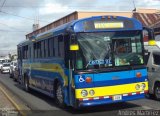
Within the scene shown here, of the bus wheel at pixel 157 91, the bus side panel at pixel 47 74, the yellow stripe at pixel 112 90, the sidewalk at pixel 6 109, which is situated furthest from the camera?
Answer: the bus wheel at pixel 157 91

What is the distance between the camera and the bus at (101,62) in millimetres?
11039

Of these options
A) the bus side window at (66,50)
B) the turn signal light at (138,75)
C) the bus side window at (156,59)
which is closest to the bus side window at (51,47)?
the bus side window at (66,50)

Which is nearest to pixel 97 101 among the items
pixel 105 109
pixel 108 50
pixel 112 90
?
pixel 112 90

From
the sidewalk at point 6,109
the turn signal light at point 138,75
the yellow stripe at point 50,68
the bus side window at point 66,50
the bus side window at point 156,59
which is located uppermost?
the bus side window at point 66,50

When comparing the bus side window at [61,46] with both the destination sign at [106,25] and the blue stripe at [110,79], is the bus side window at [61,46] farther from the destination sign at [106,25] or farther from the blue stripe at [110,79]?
the blue stripe at [110,79]

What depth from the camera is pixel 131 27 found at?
38.9 feet

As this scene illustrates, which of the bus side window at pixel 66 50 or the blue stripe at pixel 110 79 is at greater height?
the bus side window at pixel 66 50

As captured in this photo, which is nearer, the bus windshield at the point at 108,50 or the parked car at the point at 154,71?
the bus windshield at the point at 108,50

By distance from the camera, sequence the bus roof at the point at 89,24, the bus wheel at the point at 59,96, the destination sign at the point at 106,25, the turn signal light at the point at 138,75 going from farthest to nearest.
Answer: the bus wheel at the point at 59,96 → the turn signal light at the point at 138,75 → the destination sign at the point at 106,25 → the bus roof at the point at 89,24

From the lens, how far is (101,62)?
11.2 metres

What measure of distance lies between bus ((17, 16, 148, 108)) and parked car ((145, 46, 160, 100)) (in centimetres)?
198

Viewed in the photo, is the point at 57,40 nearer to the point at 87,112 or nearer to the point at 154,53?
the point at 87,112

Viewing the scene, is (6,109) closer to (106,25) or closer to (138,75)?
(106,25)

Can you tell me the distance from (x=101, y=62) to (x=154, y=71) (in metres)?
3.32
